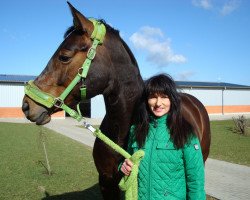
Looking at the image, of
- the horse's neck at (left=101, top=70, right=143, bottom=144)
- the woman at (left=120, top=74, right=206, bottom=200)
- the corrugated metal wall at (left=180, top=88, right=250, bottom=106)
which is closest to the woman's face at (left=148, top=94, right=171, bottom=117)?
the woman at (left=120, top=74, right=206, bottom=200)

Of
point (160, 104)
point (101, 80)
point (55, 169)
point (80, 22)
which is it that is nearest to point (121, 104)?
point (101, 80)

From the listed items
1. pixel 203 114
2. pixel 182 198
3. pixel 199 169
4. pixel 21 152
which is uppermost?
pixel 203 114

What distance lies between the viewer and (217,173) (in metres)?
7.51

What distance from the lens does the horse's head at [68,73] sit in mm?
2463

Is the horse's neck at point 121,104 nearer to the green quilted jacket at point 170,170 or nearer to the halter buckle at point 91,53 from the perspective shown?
the halter buckle at point 91,53

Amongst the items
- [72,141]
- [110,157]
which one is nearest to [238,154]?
[72,141]

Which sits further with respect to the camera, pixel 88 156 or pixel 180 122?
pixel 88 156

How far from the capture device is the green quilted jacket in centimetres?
225

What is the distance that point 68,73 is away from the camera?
2490 mm

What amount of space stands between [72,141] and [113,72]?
11.8 meters

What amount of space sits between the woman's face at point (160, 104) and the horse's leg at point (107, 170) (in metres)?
0.78

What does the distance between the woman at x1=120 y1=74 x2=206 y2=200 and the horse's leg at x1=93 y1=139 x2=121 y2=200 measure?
594 millimetres

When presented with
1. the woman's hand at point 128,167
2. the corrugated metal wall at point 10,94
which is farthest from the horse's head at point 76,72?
the corrugated metal wall at point 10,94

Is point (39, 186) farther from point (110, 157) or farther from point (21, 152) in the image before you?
point (21, 152)
